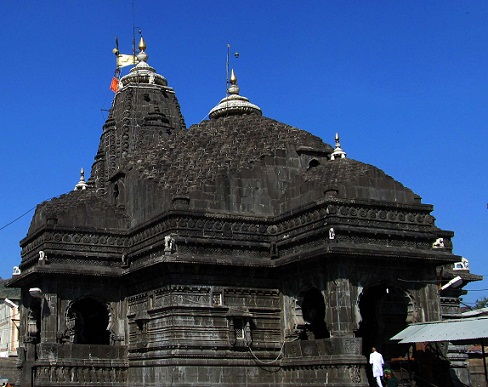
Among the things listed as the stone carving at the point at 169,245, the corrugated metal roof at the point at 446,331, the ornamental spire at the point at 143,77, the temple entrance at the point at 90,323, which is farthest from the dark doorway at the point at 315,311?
the ornamental spire at the point at 143,77

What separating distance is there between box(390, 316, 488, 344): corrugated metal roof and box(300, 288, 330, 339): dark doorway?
12.6ft

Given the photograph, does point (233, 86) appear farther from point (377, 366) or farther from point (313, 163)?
point (377, 366)

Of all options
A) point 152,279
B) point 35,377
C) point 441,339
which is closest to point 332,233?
point 441,339

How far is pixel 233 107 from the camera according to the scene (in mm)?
35188

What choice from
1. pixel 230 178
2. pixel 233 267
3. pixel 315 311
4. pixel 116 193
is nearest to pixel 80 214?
pixel 116 193

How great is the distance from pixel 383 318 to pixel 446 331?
533cm

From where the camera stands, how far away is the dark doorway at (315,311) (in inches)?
1128

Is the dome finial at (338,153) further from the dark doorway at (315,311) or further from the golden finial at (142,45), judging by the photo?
the golden finial at (142,45)

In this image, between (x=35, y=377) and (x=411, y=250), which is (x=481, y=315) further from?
(x=35, y=377)

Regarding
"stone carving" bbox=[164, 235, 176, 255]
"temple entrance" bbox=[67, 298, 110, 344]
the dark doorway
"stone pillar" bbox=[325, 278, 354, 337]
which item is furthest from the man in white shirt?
"temple entrance" bbox=[67, 298, 110, 344]

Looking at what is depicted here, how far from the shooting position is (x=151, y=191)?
2905cm

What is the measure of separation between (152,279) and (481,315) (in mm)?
11293

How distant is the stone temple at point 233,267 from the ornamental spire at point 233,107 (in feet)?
11.5

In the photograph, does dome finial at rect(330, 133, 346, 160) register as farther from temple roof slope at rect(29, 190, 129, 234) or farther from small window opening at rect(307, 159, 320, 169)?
temple roof slope at rect(29, 190, 129, 234)
